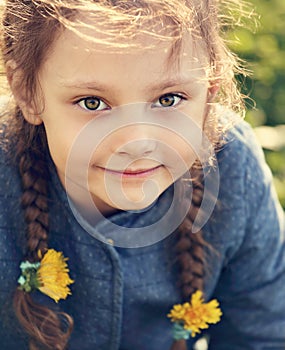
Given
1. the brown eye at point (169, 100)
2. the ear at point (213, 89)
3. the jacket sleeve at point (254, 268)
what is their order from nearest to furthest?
the brown eye at point (169, 100), the ear at point (213, 89), the jacket sleeve at point (254, 268)

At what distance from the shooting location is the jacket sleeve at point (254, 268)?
1.91 m

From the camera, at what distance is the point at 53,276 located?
1.77m

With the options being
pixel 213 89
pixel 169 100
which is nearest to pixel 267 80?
pixel 213 89

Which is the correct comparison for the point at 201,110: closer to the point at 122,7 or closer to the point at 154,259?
the point at 122,7

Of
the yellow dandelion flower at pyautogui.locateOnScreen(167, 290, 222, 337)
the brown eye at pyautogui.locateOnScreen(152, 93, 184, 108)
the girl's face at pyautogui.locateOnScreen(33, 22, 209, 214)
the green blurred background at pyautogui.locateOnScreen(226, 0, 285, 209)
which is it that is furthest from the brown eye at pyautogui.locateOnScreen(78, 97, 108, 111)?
the green blurred background at pyautogui.locateOnScreen(226, 0, 285, 209)

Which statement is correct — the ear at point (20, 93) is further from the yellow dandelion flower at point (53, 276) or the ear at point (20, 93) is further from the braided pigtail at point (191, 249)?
the braided pigtail at point (191, 249)

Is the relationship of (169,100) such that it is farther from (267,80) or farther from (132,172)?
(267,80)

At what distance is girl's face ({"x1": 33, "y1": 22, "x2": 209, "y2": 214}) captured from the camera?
1471mm

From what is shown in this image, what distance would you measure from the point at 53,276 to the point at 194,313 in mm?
354

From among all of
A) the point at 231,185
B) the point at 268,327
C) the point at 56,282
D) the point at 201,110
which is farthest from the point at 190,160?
the point at 268,327

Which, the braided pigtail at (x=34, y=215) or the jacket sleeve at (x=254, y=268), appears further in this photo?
the jacket sleeve at (x=254, y=268)

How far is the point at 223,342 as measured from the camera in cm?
207

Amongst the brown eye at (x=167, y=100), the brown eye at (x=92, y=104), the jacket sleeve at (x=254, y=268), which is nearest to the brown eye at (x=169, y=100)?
the brown eye at (x=167, y=100)

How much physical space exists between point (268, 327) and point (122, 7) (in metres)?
0.92
